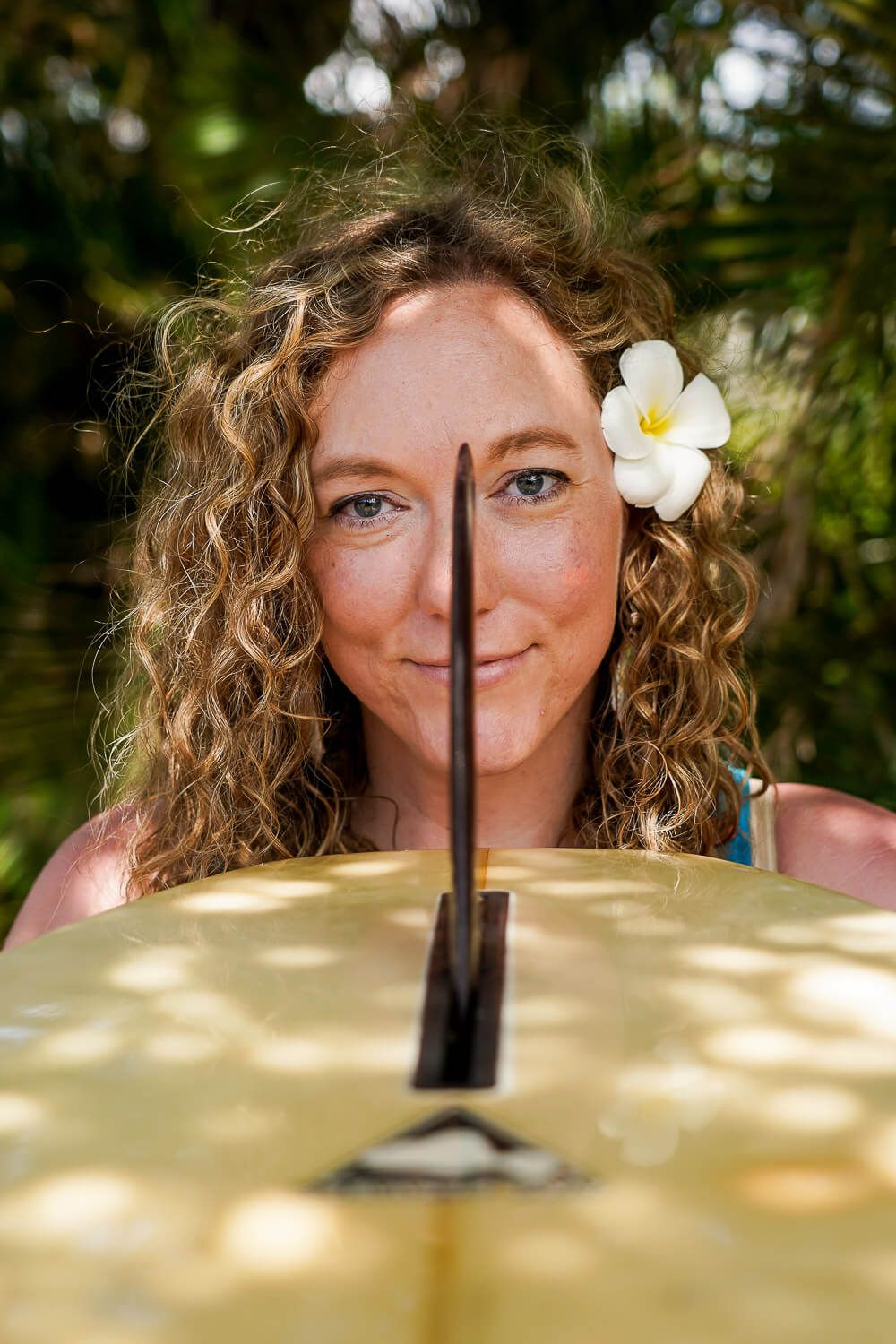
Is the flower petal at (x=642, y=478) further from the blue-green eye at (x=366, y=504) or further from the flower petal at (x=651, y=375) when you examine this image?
the blue-green eye at (x=366, y=504)

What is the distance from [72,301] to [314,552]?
79.6 inches

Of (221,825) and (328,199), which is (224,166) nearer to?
(328,199)

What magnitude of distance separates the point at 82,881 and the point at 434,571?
26.9 inches

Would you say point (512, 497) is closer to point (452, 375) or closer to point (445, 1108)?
point (452, 375)

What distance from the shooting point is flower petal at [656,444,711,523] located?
1.74 meters

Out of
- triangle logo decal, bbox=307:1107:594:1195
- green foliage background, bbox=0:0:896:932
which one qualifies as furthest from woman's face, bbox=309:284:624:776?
green foliage background, bbox=0:0:896:932

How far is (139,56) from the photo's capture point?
11.8 feet

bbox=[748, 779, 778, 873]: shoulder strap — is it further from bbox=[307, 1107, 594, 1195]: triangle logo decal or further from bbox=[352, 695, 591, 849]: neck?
bbox=[307, 1107, 594, 1195]: triangle logo decal

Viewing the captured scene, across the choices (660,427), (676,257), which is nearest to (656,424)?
(660,427)

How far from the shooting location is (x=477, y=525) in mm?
1558

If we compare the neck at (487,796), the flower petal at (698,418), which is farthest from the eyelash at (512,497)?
the neck at (487,796)

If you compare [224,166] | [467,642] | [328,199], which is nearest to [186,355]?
[328,199]

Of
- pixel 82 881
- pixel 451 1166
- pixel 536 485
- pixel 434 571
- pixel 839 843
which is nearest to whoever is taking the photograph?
pixel 451 1166

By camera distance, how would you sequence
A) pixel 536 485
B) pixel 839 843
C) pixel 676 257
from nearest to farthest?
pixel 536 485 < pixel 839 843 < pixel 676 257
